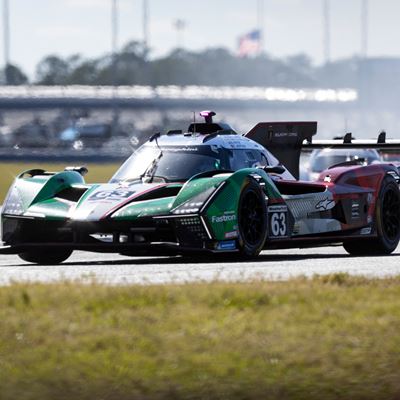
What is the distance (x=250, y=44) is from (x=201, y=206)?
12749cm

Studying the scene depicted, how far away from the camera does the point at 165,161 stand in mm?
15562

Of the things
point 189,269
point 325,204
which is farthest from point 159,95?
point 189,269

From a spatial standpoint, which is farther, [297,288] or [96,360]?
[297,288]

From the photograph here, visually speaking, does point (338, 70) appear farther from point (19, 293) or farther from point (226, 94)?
point (19, 293)

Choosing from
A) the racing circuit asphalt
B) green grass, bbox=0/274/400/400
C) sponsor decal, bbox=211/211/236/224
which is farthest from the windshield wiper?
green grass, bbox=0/274/400/400

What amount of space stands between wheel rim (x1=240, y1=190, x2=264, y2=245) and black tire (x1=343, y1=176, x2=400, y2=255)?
2.36 m

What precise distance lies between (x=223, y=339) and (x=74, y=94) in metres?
96.0

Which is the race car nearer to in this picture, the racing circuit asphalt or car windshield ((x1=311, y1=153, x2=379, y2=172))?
the racing circuit asphalt

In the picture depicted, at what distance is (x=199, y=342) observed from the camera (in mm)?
8125

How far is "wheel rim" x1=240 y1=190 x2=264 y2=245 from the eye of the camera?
1451cm

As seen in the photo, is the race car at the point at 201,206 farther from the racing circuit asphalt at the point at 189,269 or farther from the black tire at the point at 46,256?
the racing circuit asphalt at the point at 189,269

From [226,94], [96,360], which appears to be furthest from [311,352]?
[226,94]

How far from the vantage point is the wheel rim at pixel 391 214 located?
16938mm

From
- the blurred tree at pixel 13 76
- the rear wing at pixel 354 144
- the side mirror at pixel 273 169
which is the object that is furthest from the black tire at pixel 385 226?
the blurred tree at pixel 13 76
